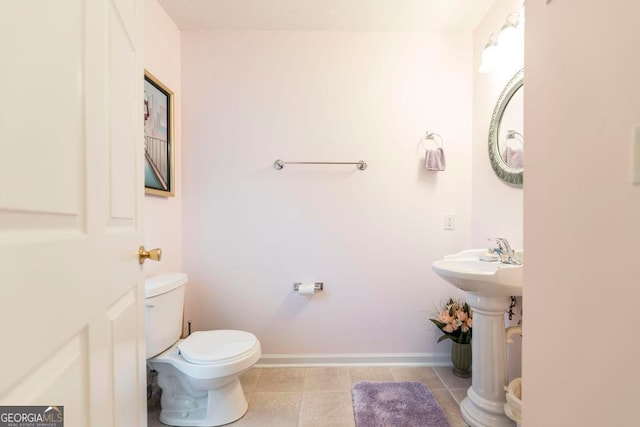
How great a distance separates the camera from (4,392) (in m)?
0.34

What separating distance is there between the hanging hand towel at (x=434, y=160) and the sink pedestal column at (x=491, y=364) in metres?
0.88

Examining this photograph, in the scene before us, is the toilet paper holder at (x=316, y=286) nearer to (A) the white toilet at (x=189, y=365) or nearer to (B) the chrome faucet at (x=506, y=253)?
(A) the white toilet at (x=189, y=365)

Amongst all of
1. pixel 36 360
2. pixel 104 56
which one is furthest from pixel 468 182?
pixel 36 360

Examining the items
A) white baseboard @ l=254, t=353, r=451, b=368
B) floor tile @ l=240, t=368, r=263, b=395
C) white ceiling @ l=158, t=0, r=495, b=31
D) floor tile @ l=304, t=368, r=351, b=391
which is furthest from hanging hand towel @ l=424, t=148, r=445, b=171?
floor tile @ l=240, t=368, r=263, b=395

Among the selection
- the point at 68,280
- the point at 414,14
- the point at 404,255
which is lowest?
the point at 404,255

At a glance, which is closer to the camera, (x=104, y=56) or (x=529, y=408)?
(x=104, y=56)

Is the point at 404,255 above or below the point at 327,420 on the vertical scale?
above

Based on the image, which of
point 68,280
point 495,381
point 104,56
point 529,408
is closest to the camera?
point 68,280

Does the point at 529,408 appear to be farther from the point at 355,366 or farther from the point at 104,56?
the point at 104,56

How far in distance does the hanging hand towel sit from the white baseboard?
4.38ft

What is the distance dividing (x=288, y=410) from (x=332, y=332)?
1.88 feet

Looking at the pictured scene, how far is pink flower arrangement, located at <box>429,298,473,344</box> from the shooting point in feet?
5.73

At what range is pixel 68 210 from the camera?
0.49 m

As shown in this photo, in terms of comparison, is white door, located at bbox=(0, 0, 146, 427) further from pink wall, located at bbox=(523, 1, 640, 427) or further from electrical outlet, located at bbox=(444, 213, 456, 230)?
electrical outlet, located at bbox=(444, 213, 456, 230)
